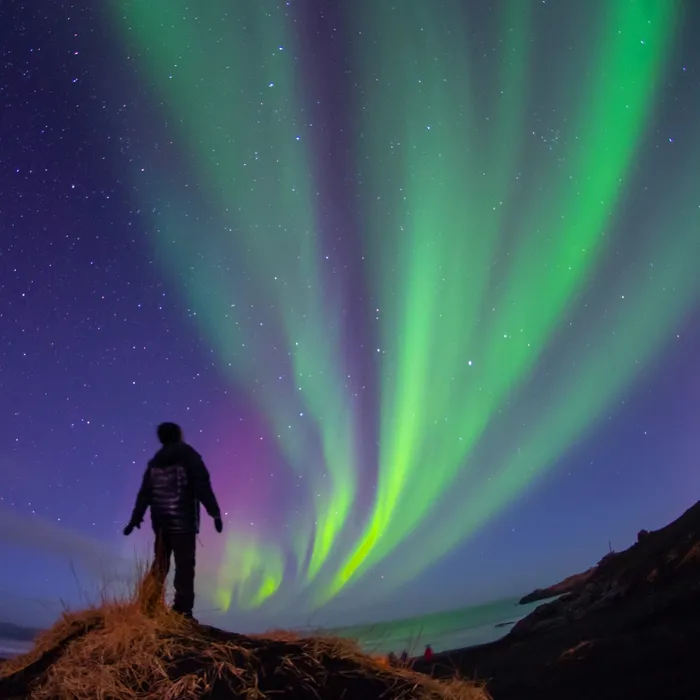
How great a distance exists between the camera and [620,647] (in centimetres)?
2642

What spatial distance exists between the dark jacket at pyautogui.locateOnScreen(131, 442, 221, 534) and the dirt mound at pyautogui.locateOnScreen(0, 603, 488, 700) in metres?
1.17

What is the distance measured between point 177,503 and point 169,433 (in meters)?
0.81

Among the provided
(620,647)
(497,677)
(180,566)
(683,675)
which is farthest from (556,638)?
(180,566)

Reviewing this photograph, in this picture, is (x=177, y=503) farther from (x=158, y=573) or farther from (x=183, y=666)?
(x=183, y=666)

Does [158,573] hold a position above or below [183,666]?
above

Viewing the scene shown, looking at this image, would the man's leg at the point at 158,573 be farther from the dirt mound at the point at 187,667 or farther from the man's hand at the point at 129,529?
the man's hand at the point at 129,529

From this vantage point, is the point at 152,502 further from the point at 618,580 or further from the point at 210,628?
the point at 618,580

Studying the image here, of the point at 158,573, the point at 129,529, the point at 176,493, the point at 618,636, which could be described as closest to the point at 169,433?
the point at 176,493

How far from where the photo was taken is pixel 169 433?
6559 millimetres

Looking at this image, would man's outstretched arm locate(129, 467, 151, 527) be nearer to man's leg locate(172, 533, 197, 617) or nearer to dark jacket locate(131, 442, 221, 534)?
dark jacket locate(131, 442, 221, 534)

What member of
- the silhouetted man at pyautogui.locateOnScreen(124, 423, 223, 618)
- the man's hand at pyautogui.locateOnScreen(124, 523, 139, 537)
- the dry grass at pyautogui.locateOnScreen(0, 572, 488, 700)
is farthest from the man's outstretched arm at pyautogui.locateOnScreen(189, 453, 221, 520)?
the dry grass at pyautogui.locateOnScreen(0, 572, 488, 700)

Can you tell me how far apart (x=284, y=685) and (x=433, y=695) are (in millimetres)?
1107

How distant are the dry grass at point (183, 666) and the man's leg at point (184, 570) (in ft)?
1.78

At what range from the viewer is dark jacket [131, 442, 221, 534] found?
6094 millimetres
